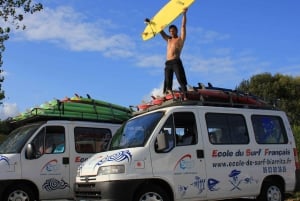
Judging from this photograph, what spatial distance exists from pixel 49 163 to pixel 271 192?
16.7 ft

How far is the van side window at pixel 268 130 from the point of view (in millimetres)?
10875

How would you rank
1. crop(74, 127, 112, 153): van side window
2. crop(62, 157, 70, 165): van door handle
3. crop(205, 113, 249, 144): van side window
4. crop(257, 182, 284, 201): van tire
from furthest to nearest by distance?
1. crop(74, 127, 112, 153): van side window
2. crop(62, 157, 70, 165): van door handle
3. crop(257, 182, 284, 201): van tire
4. crop(205, 113, 249, 144): van side window

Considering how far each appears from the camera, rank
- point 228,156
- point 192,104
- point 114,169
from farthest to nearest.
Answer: point 228,156
point 192,104
point 114,169

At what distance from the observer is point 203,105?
10.2 m

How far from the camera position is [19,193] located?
37.0 feet

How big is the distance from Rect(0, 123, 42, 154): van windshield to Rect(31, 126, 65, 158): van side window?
0.20 metres

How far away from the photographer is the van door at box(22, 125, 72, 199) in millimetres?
11562

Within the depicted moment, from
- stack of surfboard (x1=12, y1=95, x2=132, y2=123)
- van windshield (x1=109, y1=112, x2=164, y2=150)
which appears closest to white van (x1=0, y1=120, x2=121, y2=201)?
stack of surfboard (x1=12, y1=95, x2=132, y2=123)

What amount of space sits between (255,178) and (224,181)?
0.87 metres

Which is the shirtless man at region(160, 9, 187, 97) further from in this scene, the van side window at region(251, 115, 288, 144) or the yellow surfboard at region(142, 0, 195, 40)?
the van side window at region(251, 115, 288, 144)

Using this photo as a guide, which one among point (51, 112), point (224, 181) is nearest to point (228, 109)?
point (224, 181)

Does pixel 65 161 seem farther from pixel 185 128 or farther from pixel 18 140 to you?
pixel 185 128

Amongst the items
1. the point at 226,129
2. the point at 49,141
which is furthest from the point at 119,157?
the point at 49,141

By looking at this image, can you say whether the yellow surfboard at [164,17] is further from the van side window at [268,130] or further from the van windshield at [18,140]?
the van windshield at [18,140]
